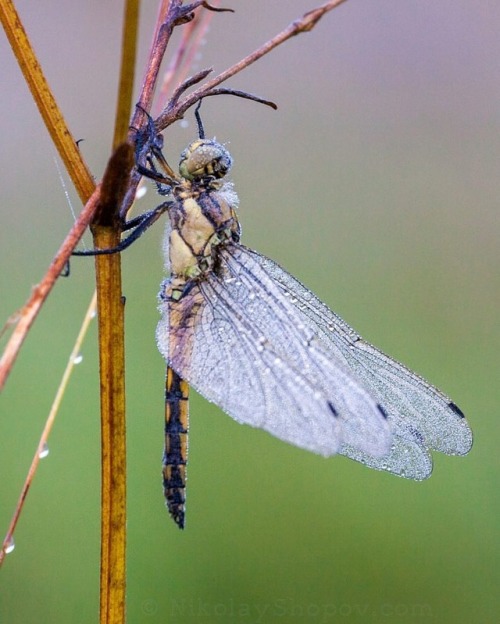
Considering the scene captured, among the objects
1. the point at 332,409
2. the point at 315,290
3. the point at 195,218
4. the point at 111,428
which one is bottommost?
the point at 111,428

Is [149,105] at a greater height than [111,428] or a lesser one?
greater

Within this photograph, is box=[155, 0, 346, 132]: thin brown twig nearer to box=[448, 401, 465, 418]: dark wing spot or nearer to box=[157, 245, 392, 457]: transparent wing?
box=[157, 245, 392, 457]: transparent wing

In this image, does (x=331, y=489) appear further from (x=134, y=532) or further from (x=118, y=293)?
(x=118, y=293)

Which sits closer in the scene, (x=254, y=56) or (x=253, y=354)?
(x=254, y=56)

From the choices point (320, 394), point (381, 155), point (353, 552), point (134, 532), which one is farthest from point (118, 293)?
point (381, 155)

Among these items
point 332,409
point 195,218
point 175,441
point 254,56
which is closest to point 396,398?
point 332,409

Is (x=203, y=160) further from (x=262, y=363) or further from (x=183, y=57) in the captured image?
(x=262, y=363)

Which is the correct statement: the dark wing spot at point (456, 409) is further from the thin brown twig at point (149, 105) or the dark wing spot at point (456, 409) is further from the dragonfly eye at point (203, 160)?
the thin brown twig at point (149, 105)

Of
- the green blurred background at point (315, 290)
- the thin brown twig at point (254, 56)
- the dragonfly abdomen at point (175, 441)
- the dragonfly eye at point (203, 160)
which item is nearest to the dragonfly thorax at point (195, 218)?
the dragonfly eye at point (203, 160)
